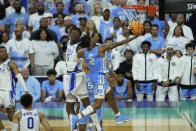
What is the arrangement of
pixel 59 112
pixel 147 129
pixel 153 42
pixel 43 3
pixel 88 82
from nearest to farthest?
1. pixel 88 82
2. pixel 147 129
3. pixel 59 112
4. pixel 153 42
5. pixel 43 3

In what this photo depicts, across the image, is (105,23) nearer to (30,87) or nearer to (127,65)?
(127,65)

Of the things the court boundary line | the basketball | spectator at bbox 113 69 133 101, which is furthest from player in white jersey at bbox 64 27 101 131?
spectator at bbox 113 69 133 101

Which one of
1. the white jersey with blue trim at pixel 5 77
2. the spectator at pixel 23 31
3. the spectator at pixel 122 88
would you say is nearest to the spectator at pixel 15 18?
the spectator at pixel 23 31

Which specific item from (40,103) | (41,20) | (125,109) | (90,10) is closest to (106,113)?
(125,109)

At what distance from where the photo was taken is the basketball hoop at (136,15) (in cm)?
876

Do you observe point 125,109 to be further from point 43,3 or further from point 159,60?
point 43,3

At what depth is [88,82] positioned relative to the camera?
954 cm

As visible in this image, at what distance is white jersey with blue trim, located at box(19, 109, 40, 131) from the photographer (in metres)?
7.97

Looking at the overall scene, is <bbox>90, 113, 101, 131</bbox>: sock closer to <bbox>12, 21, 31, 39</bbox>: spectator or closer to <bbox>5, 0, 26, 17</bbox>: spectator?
<bbox>12, 21, 31, 39</bbox>: spectator

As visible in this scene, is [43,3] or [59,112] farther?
[43,3]

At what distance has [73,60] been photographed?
9328 millimetres

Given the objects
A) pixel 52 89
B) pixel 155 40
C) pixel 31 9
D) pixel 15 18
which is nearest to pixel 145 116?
pixel 52 89

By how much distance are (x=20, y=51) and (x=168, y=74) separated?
388 cm

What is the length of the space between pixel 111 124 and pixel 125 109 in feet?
4.43
